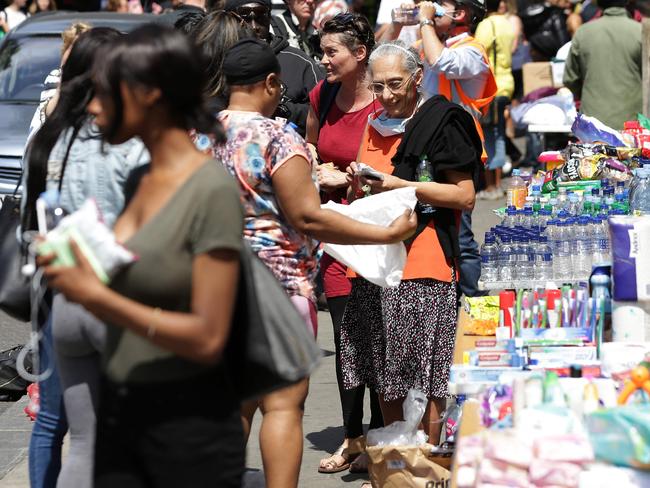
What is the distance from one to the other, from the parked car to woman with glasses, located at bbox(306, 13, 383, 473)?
4380 millimetres

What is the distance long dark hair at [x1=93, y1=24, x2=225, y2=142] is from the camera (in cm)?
279

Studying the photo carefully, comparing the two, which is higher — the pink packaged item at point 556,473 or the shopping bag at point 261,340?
the shopping bag at point 261,340

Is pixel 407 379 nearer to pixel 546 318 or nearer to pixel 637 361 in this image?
pixel 546 318

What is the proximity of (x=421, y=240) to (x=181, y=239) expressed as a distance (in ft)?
8.32

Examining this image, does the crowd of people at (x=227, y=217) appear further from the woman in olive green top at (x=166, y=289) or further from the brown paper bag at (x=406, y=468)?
the brown paper bag at (x=406, y=468)

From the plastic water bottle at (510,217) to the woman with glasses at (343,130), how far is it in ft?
2.37

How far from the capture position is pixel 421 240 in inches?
204

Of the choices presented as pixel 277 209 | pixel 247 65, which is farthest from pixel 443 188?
pixel 247 65

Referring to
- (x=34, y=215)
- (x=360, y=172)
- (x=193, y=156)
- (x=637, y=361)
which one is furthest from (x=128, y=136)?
(x=360, y=172)

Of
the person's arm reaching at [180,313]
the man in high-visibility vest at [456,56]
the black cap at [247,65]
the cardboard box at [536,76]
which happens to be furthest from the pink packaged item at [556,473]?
the cardboard box at [536,76]

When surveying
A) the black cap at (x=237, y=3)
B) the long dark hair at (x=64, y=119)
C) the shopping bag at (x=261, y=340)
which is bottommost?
the shopping bag at (x=261, y=340)

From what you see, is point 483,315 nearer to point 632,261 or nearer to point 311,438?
point 632,261

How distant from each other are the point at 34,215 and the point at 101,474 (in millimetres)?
1229

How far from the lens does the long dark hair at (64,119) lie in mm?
3936
